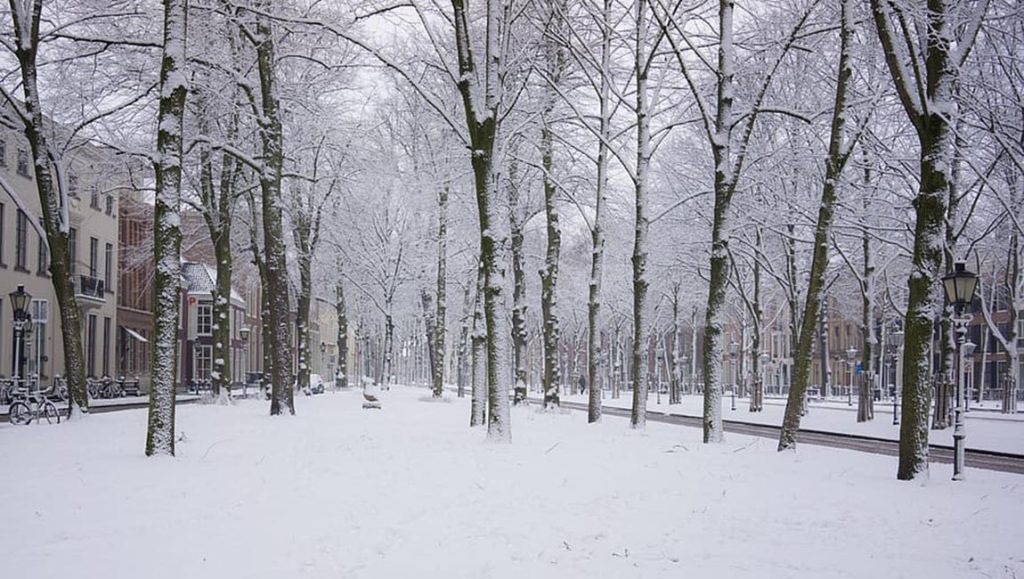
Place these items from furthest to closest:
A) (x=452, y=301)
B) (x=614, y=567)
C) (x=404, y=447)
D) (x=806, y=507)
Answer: (x=452, y=301)
(x=404, y=447)
(x=806, y=507)
(x=614, y=567)

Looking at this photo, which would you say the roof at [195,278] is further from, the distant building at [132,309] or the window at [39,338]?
the window at [39,338]

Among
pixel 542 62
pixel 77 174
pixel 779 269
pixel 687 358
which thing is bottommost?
pixel 687 358

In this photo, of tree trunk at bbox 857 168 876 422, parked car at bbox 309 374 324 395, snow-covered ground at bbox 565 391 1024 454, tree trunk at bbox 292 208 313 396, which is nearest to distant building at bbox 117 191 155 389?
parked car at bbox 309 374 324 395

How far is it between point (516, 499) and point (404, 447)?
519 cm

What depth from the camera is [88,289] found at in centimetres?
4434

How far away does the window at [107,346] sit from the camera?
159 ft

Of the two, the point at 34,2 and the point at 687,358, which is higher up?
the point at 34,2

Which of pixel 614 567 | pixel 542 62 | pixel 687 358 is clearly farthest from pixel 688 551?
pixel 687 358

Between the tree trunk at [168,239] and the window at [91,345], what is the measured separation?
37.3m

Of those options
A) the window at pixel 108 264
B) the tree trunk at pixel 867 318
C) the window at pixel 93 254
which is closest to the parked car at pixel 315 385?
the window at pixel 93 254

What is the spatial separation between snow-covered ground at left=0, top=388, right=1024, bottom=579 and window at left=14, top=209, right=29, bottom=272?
89.5ft

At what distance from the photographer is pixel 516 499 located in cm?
913

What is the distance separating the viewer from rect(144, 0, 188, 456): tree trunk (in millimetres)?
11969

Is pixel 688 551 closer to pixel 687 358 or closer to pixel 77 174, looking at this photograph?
pixel 77 174
